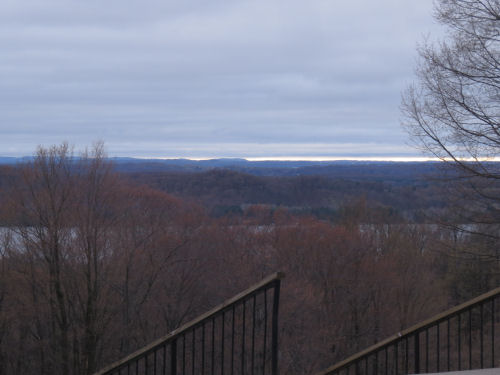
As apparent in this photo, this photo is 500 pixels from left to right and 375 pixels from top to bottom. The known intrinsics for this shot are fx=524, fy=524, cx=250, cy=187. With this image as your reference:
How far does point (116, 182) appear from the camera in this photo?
2206 centimetres

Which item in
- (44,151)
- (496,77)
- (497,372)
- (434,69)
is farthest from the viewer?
(44,151)

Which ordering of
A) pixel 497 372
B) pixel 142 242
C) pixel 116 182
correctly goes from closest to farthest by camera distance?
pixel 497 372 < pixel 116 182 < pixel 142 242

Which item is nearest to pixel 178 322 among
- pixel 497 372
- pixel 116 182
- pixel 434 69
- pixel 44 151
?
pixel 116 182

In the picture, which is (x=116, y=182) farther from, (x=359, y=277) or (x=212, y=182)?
(x=212, y=182)

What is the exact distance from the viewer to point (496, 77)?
9.79m

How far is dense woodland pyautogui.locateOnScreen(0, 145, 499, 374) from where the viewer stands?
20.1m

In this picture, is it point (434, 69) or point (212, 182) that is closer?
point (434, 69)

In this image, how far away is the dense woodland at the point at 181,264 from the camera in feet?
65.9

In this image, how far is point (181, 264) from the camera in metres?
27.5

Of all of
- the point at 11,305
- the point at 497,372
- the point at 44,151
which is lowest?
the point at 11,305

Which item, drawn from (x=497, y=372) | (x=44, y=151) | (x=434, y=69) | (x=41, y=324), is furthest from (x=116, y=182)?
(x=497, y=372)

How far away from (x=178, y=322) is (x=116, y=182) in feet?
25.9

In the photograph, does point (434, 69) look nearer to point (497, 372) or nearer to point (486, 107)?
point (486, 107)

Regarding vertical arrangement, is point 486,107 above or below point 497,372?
above
